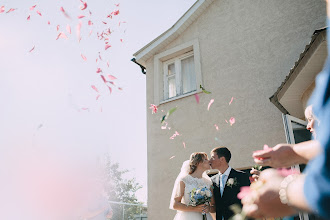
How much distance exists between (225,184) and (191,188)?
24.4 inches

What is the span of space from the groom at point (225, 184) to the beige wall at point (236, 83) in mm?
2203

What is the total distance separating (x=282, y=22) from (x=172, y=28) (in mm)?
3608

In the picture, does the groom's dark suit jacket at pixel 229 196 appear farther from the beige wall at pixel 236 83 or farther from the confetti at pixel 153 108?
the confetti at pixel 153 108

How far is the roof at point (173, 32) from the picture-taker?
31.9 ft

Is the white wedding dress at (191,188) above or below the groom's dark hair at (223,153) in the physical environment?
below

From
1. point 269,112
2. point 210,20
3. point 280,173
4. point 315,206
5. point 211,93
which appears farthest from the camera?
point 210,20

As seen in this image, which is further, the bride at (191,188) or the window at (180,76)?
the window at (180,76)

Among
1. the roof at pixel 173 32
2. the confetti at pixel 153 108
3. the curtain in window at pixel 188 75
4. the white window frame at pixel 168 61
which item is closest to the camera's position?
the white window frame at pixel 168 61

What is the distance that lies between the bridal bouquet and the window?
4757mm

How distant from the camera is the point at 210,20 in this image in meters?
9.59

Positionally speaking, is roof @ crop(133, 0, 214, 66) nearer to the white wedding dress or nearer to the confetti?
the confetti

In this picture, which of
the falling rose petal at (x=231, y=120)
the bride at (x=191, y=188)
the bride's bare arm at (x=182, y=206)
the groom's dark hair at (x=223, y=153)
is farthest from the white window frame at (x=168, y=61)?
the bride's bare arm at (x=182, y=206)

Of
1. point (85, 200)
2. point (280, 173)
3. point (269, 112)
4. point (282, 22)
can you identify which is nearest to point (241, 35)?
point (282, 22)

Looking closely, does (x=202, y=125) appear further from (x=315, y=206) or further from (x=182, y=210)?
(x=315, y=206)
